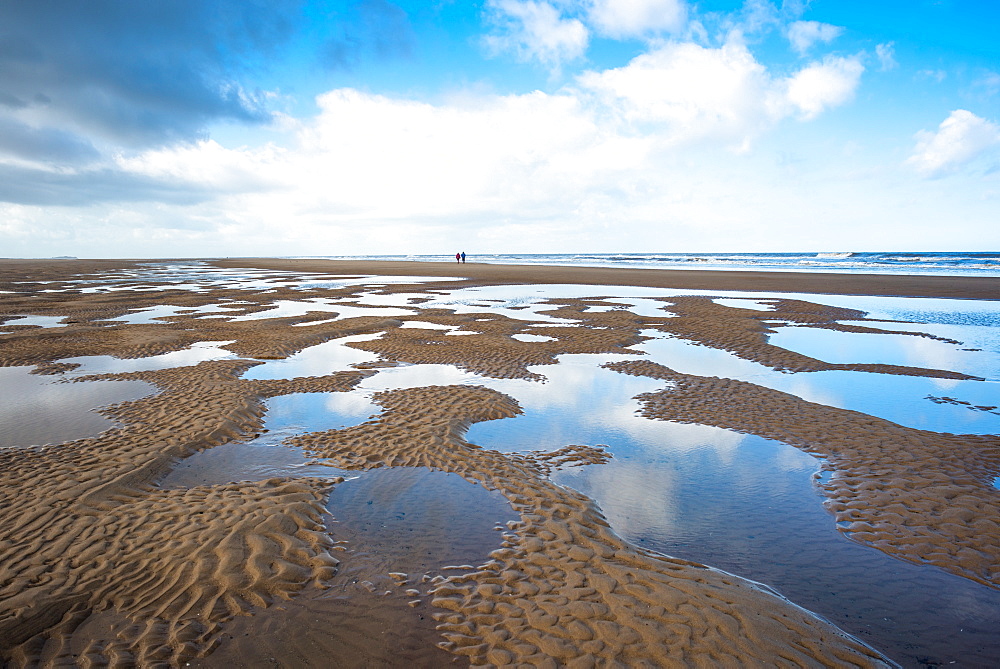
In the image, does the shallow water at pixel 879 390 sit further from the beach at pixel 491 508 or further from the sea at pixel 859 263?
the sea at pixel 859 263

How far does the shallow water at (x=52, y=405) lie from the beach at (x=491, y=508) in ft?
0.33

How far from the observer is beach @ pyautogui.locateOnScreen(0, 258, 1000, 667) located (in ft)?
14.4

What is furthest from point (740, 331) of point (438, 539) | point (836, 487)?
point (438, 539)

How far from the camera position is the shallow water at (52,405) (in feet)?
30.1

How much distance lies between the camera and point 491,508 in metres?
6.73

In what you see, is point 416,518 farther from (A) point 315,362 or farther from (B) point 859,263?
(B) point 859,263

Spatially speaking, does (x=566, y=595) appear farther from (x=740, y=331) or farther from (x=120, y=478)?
(x=740, y=331)

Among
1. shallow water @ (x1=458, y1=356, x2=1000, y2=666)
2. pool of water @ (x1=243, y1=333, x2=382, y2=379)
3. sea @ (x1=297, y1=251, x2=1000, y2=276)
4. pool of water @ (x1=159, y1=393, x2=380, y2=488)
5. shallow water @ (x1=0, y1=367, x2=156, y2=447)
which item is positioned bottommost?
shallow water @ (x1=458, y1=356, x2=1000, y2=666)

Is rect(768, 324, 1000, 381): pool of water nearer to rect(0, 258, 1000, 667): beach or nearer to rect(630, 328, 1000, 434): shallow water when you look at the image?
rect(0, 258, 1000, 667): beach

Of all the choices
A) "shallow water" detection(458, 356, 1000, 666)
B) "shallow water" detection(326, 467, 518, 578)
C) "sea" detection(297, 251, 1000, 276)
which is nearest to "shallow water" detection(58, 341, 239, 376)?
"shallow water" detection(326, 467, 518, 578)

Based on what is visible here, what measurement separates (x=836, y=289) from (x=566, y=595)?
4230 cm

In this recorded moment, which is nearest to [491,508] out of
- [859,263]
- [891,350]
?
[891,350]

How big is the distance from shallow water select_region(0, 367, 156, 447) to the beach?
3.9 inches

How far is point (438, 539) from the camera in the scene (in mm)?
5977
